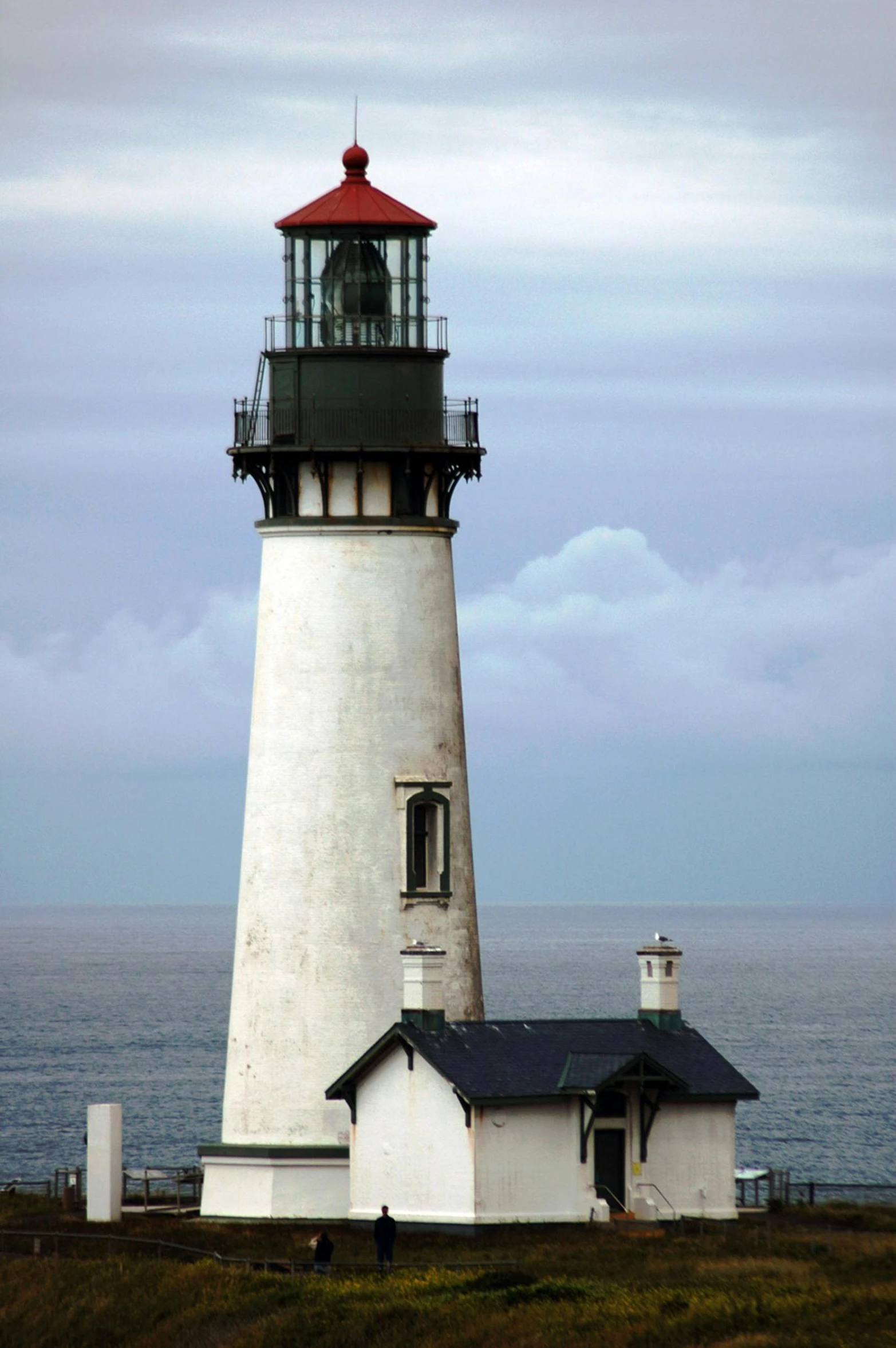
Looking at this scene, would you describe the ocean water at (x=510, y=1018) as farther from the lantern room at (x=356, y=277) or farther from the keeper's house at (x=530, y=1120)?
the lantern room at (x=356, y=277)

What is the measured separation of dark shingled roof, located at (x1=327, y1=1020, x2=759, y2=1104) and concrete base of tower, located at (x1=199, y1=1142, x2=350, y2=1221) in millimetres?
1343

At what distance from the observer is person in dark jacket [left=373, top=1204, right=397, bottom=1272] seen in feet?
110

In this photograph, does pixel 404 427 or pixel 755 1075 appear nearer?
pixel 404 427

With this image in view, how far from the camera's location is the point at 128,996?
140625 mm

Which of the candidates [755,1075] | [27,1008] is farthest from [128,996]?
[755,1075]

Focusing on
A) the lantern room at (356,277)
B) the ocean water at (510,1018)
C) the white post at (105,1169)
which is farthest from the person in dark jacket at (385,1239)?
the ocean water at (510,1018)

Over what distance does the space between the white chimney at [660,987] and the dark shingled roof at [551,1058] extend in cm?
25

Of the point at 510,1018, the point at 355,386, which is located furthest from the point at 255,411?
the point at 510,1018

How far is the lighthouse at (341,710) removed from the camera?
3791cm

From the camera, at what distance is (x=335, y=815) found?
3831 cm

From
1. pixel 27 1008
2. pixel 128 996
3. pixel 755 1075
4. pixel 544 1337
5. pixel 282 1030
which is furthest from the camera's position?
pixel 128 996

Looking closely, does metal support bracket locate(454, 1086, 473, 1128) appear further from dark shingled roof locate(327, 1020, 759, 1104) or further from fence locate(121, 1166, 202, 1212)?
fence locate(121, 1166, 202, 1212)

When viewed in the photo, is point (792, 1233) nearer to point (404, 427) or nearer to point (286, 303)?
point (404, 427)

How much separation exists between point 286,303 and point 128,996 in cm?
10452
